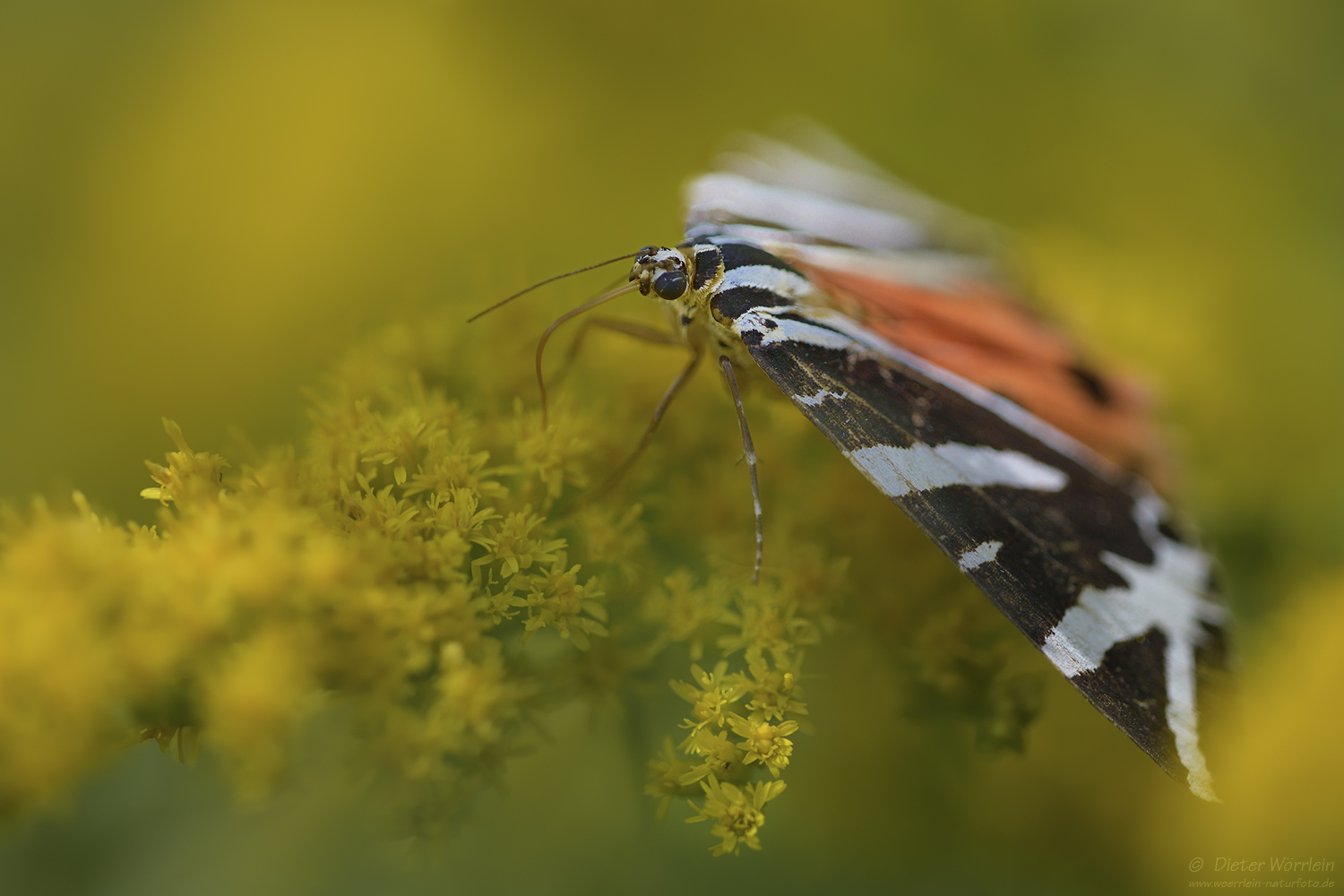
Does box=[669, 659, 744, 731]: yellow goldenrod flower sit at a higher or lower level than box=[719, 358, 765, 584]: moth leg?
lower

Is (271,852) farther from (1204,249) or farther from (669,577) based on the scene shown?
(1204,249)

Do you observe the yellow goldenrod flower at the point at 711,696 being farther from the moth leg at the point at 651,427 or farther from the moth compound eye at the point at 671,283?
the moth compound eye at the point at 671,283

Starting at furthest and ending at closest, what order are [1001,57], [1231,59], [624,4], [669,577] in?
[624,4] < [1001,57] < [1231,59] < [669,577]

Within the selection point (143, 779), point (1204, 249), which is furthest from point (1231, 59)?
point (143, 779)

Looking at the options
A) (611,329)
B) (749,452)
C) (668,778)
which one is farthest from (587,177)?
(668,778)

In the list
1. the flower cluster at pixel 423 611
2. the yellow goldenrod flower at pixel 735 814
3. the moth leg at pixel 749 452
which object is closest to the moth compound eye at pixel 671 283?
the moth leg at pixel 749 452

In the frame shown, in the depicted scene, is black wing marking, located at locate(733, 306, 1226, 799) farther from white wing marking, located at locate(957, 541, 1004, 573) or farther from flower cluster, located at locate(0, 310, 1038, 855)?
flower cluster, located at locate(0, 310, 1038, 855)

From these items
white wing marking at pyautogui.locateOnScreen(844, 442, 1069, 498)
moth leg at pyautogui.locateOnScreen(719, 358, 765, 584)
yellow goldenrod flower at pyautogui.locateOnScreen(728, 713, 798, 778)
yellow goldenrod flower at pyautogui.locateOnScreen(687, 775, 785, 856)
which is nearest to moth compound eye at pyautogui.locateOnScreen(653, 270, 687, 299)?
moth leg at pyautogui.locateOnScreen(719, 358, 765, 584)
